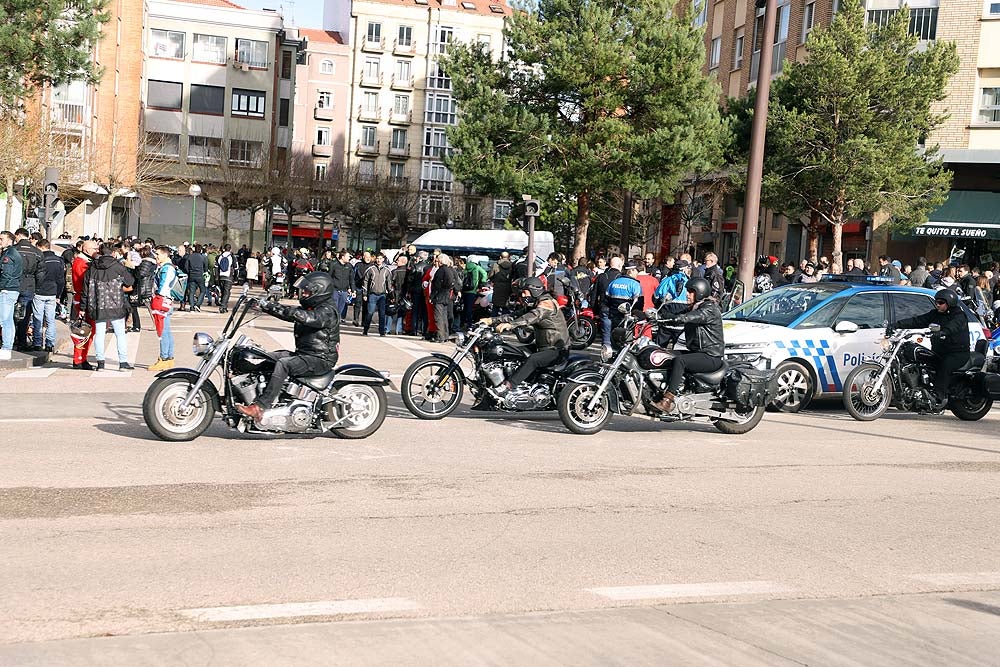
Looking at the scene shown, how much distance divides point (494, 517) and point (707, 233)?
42.5 meters

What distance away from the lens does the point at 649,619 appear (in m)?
5.29

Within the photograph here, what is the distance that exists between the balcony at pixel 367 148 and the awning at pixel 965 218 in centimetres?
5808

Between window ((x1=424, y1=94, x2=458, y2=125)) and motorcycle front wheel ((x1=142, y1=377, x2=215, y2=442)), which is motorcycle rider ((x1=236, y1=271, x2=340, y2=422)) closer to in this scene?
motorcycle front wheel ((x1=142, y1=377, x2=215, y2=442))

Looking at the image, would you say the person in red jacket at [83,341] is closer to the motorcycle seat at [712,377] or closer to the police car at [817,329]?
the motorcycle seat at [712,377]

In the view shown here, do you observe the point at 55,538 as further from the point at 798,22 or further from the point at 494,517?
the point at 798,22

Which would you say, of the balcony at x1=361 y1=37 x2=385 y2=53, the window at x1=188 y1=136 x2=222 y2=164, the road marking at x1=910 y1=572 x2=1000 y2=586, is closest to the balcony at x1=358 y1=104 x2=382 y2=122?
the balcony at x1=361 y1=37 x2=385 y2=53

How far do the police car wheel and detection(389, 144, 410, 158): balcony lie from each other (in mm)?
76896

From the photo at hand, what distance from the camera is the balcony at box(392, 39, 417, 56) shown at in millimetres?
88625

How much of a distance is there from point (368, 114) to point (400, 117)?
8.01 ft

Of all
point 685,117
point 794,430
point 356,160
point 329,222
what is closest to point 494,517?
point 794,430

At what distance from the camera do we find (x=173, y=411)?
9.64m

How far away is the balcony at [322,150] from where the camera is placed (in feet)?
289

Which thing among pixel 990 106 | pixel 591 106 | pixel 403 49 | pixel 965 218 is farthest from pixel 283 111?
pixel 965 218

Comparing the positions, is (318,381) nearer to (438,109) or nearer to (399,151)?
→ (399,151)
